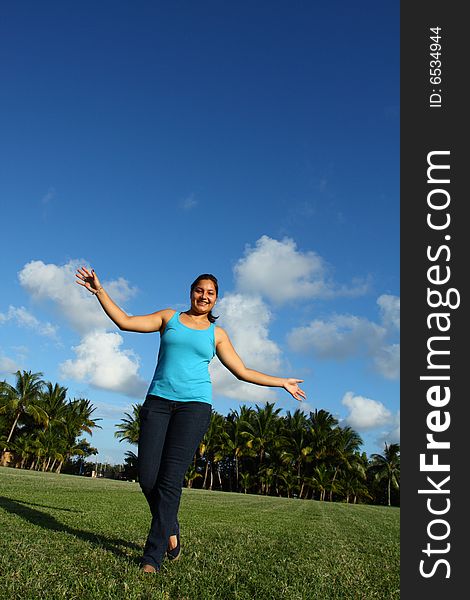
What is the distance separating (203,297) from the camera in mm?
4516

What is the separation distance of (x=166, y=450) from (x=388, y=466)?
202 ft

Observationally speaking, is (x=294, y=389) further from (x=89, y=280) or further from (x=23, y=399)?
(x=23, y=399)

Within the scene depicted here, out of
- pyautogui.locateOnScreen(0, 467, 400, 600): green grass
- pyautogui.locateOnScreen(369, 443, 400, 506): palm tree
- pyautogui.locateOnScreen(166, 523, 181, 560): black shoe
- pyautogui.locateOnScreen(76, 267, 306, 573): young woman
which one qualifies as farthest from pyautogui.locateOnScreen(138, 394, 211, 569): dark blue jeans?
pyautogui.locateOnScreen(369, 443, 400, 506): palm tree

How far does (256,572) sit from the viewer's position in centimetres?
406

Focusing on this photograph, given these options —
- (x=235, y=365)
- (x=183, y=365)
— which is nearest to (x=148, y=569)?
(x=183, y=365)

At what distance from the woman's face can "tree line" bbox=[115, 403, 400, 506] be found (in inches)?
1958

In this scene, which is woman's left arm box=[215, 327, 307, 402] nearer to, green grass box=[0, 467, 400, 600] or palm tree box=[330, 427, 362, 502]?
green grass box=[0, 467, 400, 600]

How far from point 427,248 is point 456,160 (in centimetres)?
98

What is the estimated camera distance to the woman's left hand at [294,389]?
4988mm

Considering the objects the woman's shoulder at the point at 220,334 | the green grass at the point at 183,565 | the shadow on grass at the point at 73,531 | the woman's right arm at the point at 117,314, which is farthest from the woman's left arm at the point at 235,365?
the shadow on grass at the point at 73,531

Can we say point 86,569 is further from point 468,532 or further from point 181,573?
point 468,532

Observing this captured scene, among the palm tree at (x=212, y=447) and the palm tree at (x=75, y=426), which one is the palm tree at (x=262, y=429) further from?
the palm tree at (x=75, y=426)

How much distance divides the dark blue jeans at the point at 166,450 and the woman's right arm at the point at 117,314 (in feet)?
1.96

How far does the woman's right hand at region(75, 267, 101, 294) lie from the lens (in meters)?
4.40
